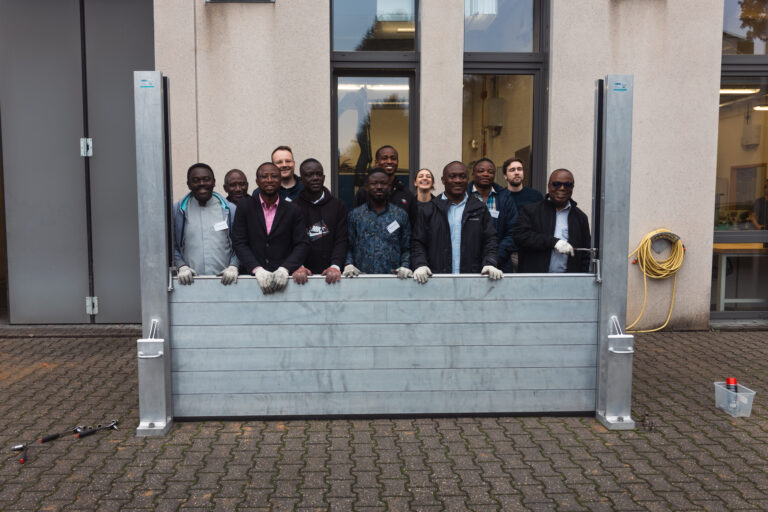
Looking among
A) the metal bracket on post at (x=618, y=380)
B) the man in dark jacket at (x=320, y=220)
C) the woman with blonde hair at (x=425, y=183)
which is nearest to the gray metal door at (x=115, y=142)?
the man in dark jacket at (x=320, y=220)

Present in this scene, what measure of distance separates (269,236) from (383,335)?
114 centimetres

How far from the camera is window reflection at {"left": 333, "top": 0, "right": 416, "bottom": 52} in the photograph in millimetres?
7547

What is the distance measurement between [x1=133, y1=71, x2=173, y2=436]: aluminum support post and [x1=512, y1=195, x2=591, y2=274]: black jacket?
2.77 m

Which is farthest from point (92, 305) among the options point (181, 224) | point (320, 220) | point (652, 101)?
point (652, 101)

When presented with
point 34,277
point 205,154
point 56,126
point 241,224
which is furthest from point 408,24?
point 34,277

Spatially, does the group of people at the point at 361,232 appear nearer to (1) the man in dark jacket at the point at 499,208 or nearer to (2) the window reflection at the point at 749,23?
(1) the man in dark jacket at the point at 499,208

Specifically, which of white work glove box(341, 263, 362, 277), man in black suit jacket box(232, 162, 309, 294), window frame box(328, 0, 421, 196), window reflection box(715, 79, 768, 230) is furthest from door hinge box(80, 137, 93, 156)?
window reflection box(715, 79, 768, 230)

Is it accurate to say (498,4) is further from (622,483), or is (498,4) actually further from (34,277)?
(34,277)

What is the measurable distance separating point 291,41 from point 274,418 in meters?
4.60

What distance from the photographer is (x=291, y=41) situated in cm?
724

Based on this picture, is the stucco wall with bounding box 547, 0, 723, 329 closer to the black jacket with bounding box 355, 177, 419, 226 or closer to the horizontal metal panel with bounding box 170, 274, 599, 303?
the black jacket with bounding box 355, 177, 419, 226

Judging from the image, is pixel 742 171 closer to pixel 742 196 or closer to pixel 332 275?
pixel 742 196

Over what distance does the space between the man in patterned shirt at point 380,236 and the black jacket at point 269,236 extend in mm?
→ 417

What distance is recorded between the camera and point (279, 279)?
4.38 meters
